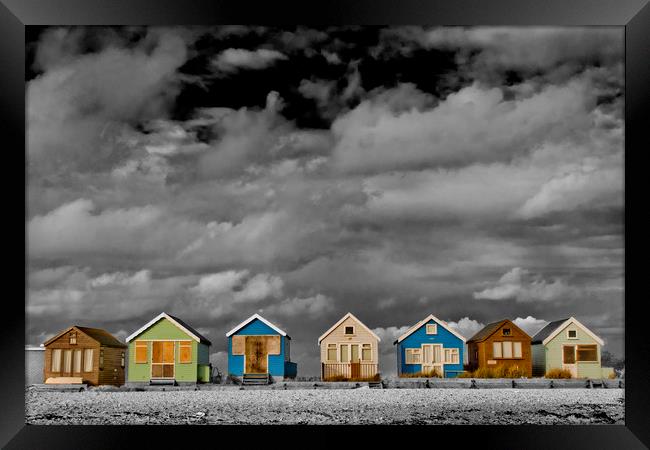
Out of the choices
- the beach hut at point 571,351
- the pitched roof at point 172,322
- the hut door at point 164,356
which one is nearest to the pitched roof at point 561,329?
the beach hut at point 571,351

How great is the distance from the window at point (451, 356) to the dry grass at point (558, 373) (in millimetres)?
1062

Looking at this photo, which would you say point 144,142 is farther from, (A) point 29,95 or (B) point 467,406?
(B) point 467,406

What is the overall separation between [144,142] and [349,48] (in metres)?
2.71

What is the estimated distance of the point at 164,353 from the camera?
959cm

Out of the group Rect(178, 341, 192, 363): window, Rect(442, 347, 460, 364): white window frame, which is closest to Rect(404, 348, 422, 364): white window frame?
Rect(442, 347, 460, 364): white window frame

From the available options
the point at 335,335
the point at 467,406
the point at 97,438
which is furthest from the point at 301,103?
the point at 97,438

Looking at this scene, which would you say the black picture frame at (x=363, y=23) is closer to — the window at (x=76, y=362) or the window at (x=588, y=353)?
the window at (x=76, y=362)

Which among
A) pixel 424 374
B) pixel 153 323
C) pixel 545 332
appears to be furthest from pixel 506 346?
pixel 153 323

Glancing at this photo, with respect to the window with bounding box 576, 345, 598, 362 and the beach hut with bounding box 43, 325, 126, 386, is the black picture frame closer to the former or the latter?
the beach hut with bounding box 43, 325, 126, 386

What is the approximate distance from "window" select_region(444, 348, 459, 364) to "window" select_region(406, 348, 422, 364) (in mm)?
295

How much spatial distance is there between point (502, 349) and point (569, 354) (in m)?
0.77

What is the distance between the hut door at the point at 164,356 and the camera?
31.5 feet

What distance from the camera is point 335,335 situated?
31.4 ft

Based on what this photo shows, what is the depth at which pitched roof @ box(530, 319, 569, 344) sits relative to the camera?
32.3 ft
